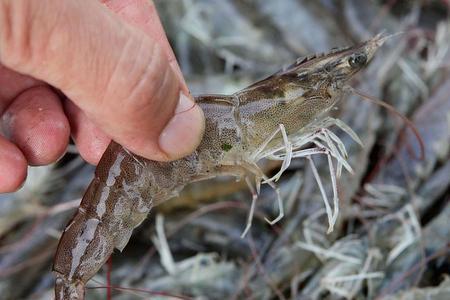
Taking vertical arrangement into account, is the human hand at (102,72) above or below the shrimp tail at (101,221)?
above

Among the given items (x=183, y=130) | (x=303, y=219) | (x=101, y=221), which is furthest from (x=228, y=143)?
(x=303, y=219)

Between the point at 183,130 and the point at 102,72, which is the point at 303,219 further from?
the point at 102,72

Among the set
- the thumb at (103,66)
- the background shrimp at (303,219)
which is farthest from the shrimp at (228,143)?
the background shrimp at (303,219)

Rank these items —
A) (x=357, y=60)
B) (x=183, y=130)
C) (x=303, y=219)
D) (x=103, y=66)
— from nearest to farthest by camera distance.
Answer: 1. (x=103, y=66)
2. (x=183, y=130)
3. (x=357, y=60)
4. (x=303, y=219)

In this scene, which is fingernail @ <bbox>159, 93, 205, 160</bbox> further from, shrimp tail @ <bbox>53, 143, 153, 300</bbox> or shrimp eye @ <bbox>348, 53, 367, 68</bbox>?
shrimp eye @ <bbox>348, 53, 367, 68</bbox>

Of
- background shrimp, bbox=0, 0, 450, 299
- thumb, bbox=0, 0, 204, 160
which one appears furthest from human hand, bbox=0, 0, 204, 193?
background shrimp, bbox=0, 0, 450, 299

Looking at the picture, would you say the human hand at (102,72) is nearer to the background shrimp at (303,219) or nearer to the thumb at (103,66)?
the thumb at (103,66)

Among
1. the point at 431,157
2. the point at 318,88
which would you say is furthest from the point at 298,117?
the point at 431,157
